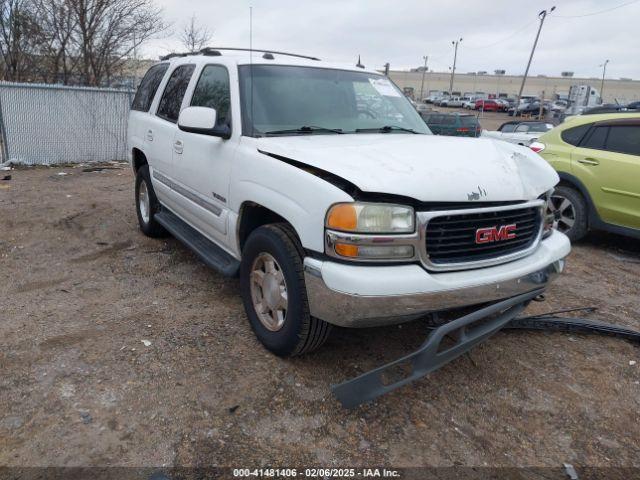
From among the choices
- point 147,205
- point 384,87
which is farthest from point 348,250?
point 147,205

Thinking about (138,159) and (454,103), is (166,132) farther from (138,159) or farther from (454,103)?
(454,103)

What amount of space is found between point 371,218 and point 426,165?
476 mm

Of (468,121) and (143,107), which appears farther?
(468,121)

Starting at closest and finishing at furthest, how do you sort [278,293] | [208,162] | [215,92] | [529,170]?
[278,293]
[529,170]
[208,162]
[215,92]

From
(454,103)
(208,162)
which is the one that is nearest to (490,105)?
(454,103)

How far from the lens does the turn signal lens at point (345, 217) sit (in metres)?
2.45

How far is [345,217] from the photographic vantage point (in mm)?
2459

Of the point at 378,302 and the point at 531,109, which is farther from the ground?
the point at 531,109

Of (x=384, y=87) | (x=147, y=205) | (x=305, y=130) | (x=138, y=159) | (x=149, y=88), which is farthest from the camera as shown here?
(x=138, y=159)

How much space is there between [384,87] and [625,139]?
3.32 m

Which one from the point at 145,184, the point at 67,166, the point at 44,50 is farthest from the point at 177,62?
the point at 44,50

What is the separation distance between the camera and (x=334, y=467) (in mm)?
2352

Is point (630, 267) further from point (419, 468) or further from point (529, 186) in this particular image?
point (419, 468)

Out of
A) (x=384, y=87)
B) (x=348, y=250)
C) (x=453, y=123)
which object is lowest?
(x=348, y=250)
